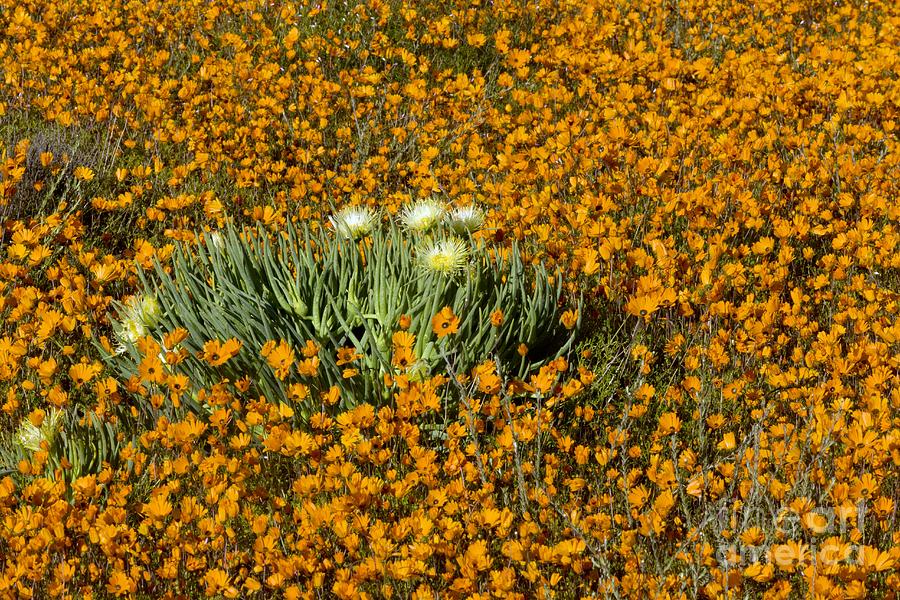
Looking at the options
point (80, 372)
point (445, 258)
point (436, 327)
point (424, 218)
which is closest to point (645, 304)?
point (445, 258)

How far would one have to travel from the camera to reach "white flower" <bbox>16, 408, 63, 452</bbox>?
3.00 meters

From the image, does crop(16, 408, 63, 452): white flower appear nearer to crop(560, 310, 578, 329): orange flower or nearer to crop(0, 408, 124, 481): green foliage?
crop(0, 408, 124, 481): green foliage

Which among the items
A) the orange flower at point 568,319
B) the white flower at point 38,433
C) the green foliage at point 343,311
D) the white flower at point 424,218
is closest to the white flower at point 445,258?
the green foliage at point 343,311

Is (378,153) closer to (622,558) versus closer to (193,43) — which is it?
(193,43)

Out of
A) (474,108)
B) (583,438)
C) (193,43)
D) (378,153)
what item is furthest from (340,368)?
(193,43)

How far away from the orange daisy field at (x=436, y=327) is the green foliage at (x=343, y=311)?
18 millimetres

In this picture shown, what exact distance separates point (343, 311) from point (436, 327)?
64 cm

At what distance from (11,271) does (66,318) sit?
31 centimetres

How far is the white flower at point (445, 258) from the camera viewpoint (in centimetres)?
344

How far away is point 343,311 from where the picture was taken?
361 cm

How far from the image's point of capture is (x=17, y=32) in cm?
Result: 654

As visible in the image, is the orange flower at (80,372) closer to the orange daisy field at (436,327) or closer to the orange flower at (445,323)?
the orange daisy field at (436,327)

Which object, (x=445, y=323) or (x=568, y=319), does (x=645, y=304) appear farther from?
(x=445, y=323)

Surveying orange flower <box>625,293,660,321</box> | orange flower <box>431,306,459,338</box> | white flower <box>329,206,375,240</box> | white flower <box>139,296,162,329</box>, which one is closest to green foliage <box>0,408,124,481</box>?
white flower <box>139,296,162,329</box>
